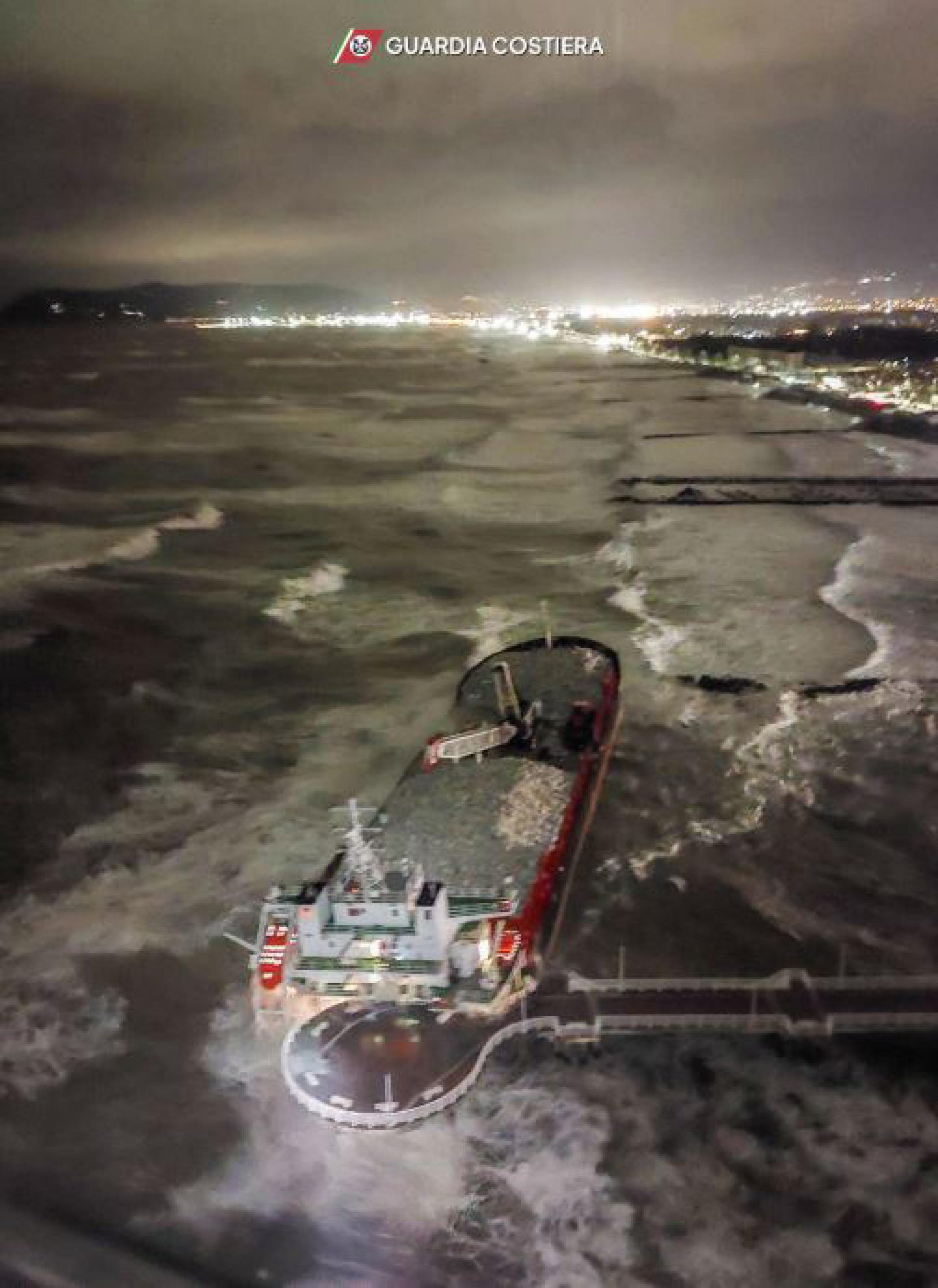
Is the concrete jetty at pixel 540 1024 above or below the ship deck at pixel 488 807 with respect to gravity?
below

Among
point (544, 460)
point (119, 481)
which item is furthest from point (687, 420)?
point (119, 481)

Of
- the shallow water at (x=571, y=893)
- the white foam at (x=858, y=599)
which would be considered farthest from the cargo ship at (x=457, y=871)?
the white foam at (x=858, y=599)

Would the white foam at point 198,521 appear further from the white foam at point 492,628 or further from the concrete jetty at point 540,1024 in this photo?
the concrete jetty at point 540,1024

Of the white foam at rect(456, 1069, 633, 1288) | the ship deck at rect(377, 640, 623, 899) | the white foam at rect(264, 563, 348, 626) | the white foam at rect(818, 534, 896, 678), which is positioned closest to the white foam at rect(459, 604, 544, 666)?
the ship deck at rect(377, 640, 623, 899)

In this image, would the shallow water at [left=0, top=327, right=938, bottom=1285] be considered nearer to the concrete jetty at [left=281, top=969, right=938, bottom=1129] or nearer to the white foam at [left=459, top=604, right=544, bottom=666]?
the white foam at [left=459, top=604, right=544, bottom=666]

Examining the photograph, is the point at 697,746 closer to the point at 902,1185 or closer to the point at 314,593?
the point at 902,1185

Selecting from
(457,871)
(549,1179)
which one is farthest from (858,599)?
(549,1179)

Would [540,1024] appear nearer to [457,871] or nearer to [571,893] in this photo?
[571,893]
